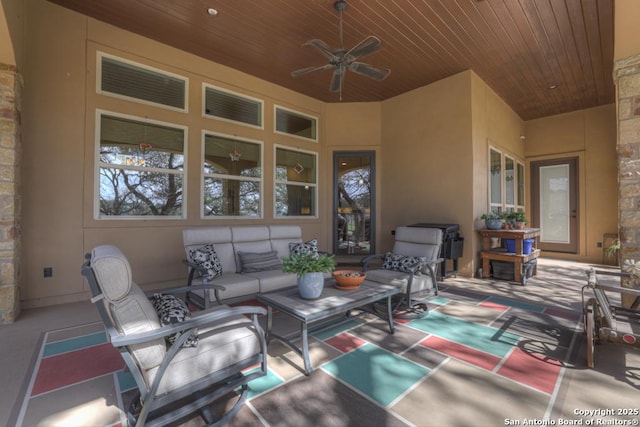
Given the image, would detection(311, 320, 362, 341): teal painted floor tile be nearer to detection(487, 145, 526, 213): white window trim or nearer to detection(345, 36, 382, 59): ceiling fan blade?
detection(345, 36, 382, 59): ceiling fan blade

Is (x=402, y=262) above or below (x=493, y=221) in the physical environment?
below

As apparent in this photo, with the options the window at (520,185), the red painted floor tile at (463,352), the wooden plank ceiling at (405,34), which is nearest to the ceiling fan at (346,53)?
the wooden plank ceiling at (405,34)

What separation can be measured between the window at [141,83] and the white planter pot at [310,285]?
3.74 m

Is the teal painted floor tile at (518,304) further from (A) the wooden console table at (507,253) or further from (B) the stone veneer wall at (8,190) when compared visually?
(B) the stone veneer wall at (8,190)

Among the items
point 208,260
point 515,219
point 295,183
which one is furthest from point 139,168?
point 515,219

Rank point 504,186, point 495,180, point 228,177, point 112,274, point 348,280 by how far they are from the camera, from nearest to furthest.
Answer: point 112,274, point 348,280, point 228,177, point 495,180, point 504,186

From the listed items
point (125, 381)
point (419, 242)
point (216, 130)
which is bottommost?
point (125, 381)

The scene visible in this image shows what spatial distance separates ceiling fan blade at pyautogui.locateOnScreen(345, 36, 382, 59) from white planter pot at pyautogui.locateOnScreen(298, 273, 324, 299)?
2.46 metres

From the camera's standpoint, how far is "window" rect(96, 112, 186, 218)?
406 cm

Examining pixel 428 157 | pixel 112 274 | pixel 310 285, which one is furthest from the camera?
pixel 428 157

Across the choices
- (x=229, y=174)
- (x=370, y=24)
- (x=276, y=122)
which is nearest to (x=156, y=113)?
(x=229, y=174)

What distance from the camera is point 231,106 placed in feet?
17.2

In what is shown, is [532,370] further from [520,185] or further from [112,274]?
[520,185]

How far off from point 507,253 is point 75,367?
5804 mm
